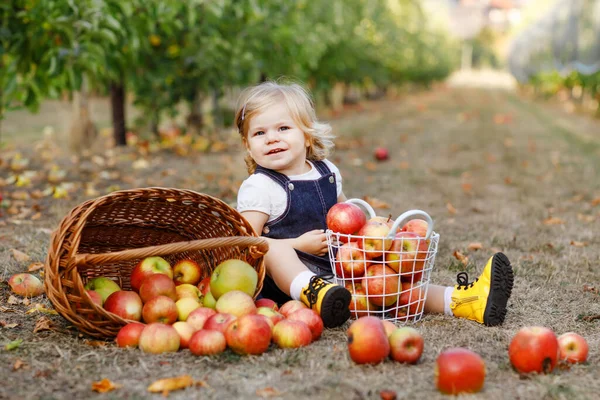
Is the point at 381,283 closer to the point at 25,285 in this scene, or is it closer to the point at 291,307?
the point at 291,307

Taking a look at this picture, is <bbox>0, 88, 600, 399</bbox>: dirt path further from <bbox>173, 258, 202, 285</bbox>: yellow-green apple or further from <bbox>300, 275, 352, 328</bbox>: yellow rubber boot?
<bbox>173, 258, 202, 285</bbox>: yellow-green apple

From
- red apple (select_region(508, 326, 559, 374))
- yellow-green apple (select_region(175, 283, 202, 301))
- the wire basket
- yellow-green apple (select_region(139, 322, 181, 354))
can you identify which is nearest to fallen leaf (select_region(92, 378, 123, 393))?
yellow-green apple (select_region(139, 322, 181, 354))

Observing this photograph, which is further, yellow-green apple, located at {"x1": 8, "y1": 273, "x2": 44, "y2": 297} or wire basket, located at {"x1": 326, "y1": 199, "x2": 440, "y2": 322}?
yellow-green apple, located at {"x1": 8, "y1": 273, "x2": 44, "y2": 297}

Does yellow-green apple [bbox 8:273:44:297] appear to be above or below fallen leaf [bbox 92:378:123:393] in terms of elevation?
below

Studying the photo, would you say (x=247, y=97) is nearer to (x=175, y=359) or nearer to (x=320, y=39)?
(x=175, y=359)

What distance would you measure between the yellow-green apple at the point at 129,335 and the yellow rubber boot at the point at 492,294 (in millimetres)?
1441

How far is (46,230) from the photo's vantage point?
440 cm

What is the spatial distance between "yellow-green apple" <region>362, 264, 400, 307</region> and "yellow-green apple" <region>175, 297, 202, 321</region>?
742 mm

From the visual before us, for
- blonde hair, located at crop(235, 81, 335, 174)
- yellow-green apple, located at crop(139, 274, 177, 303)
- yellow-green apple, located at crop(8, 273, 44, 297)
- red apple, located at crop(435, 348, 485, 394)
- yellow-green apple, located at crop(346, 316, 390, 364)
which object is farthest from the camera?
blonde hair, located at crop(235, 81, 335, 174)

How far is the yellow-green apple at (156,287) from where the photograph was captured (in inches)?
106

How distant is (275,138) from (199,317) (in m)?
1.04

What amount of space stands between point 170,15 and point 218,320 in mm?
4260

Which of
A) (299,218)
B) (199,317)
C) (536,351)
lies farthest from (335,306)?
(536,351)

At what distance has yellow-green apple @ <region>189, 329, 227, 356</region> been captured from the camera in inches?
95.2
